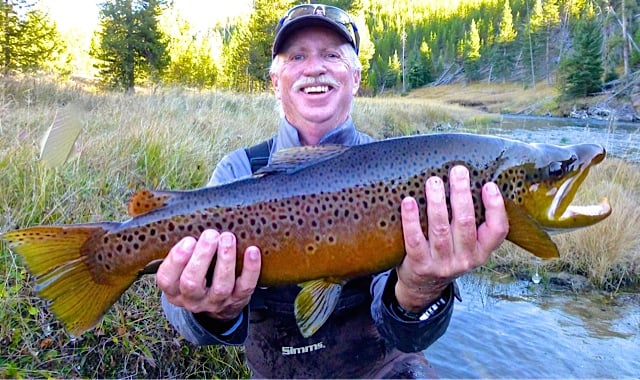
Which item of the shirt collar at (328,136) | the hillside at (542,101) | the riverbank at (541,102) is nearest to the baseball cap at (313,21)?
the shirt collar at (328,136)

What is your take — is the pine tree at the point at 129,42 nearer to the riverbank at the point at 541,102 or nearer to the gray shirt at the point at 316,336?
the riverbank at the point at 541,102

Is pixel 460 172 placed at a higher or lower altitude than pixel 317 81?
lower

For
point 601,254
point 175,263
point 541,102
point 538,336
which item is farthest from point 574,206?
→ point 541,102


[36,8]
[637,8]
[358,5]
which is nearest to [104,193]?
[36,8]

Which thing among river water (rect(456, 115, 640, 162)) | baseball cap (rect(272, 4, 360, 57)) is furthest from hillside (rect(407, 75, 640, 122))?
baseball cap (rect(272, 4, 360, 57))

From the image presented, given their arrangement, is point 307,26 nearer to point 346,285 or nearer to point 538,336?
point 346,285

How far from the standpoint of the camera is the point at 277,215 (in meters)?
1.95

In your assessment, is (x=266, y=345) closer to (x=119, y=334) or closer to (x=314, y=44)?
(x=119, y=334)

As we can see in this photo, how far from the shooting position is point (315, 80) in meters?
3.01

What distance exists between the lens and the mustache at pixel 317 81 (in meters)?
3.01

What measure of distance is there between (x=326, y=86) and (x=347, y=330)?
1529 millimetres

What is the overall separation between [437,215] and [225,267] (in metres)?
0.90

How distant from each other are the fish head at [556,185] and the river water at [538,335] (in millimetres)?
3237

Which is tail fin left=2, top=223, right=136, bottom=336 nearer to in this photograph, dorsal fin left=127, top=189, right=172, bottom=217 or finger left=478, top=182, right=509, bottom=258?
dorsal fin left=127, top=189, right=172, bottom=217
